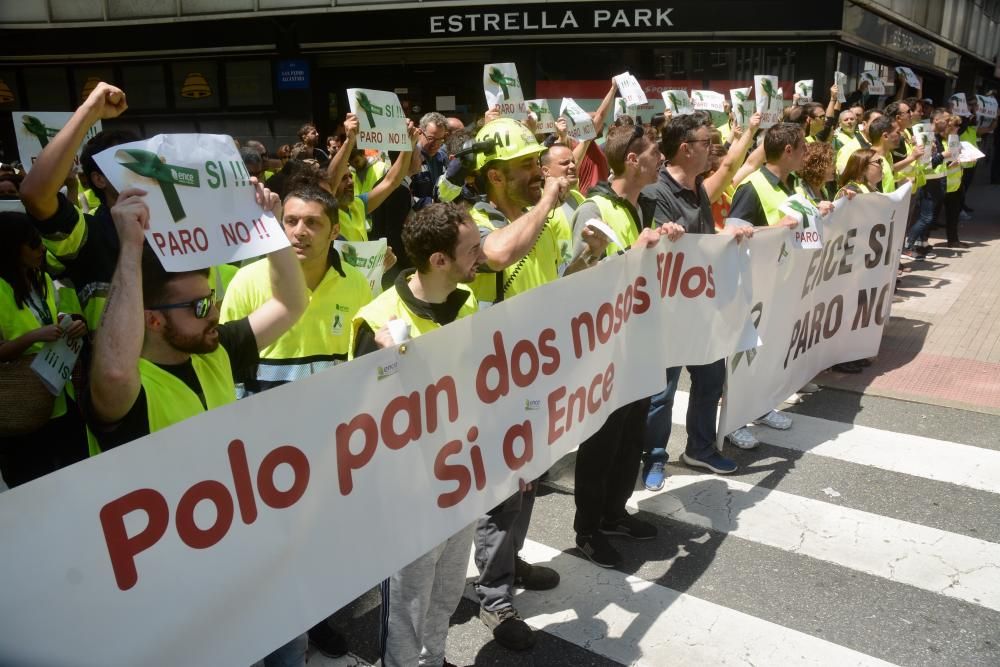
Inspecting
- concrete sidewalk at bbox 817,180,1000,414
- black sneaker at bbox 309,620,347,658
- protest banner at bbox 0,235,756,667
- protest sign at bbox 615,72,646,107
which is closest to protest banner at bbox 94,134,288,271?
protest banner at bbox 0,235,756,667

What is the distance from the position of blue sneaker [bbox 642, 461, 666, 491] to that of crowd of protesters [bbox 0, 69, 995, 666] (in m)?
0.01

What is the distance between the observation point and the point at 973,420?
608 centimetres

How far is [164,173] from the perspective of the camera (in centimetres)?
239

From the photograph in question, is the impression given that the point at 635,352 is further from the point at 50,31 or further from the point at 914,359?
the point at 50,31

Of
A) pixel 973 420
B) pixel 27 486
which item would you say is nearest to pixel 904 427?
pixel 973 420

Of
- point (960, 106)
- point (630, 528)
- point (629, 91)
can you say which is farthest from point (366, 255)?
point (960, 106)

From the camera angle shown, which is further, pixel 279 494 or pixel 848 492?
pixel 848 492

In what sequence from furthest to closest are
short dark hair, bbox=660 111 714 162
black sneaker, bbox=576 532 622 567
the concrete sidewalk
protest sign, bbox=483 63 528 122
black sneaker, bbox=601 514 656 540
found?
1. protest sign, bbox=483 63 528 122
2. the concrete sidewalk
3. short dark hair, bbox=660 111 714 162
4. black sneaker, bbox=601 514 656 540
5. black sneaker, bbox=576 532 622 567

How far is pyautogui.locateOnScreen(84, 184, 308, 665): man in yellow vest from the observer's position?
85.3 inches

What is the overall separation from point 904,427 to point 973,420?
21.2 inches

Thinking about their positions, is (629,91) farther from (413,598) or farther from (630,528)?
(413,598)

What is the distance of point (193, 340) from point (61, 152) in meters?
1.18

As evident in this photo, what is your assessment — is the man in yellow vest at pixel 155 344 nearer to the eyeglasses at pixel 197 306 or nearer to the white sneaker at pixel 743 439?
the eyeglasses at pixel 197 306

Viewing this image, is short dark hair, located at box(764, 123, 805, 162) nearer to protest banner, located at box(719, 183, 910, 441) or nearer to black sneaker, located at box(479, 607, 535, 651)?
protest banner, located at box(719, 183, 910, 441)
